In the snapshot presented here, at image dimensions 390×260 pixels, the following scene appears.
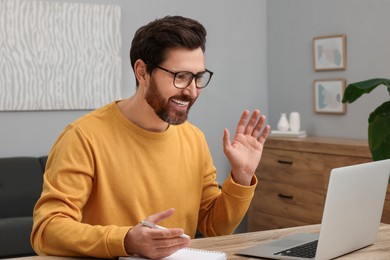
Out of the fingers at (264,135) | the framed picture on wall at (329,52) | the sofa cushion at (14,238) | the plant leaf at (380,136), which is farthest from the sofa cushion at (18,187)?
the fingers at (264,135)

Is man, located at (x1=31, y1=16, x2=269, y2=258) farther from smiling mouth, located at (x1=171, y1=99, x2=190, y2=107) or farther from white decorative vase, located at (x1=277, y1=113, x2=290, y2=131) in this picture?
white decorative vase, located at (x1=277, y1=113, x2=290, y2=131)

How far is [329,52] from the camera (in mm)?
5008

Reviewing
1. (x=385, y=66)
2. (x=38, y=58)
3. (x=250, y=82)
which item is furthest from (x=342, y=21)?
(x=38, y=58)

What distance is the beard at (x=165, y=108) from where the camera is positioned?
85.9 inches

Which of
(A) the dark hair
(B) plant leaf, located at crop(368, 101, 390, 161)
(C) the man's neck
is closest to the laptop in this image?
(C) the man's neck

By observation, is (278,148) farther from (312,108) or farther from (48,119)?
(48,119)

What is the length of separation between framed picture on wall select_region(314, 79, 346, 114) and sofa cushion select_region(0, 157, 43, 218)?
2.16 m

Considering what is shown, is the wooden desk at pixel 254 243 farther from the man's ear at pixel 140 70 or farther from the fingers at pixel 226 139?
the man's ear at pixel 140 70

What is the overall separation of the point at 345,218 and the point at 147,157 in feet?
2.31

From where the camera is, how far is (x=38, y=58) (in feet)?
15.0

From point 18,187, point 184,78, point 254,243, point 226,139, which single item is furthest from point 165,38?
point 18,187

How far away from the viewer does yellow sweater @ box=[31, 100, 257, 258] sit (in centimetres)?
195

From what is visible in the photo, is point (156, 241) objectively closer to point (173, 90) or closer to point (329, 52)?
point (173, 90)

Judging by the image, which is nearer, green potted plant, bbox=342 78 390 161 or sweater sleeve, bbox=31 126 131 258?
sweater sleeve, bbox=31 126 131 258
